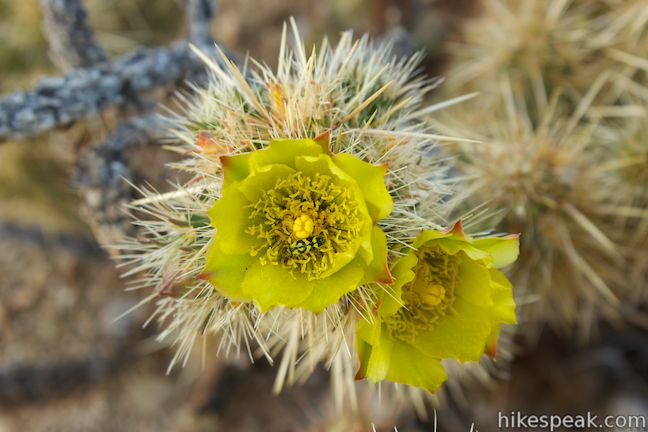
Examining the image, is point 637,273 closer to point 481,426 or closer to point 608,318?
point 608,318

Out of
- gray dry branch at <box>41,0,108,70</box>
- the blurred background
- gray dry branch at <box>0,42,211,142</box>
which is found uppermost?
gray dry branch at <box>41,0,108,70</box>

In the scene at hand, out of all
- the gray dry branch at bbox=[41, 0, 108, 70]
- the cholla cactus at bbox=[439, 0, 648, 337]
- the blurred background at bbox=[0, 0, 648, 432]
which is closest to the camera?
the cholla cactus at bbox=[439, 0, 648, 337]

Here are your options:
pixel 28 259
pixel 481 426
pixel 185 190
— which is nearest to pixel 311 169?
pixel 185 190

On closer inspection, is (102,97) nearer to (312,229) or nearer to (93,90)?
(93,90)

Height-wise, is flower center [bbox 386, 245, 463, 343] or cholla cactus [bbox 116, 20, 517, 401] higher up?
cholla cactus [bbox 116, 20, 517, 401]

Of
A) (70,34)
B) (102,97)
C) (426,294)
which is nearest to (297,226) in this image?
(426,294)

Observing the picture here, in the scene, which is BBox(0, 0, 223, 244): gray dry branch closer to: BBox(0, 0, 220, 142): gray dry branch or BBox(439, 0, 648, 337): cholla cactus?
BBox(0, 0, 220, 142): gray dry branch

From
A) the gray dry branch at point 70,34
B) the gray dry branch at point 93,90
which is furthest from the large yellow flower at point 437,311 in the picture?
the gray dry branch at point 70,34

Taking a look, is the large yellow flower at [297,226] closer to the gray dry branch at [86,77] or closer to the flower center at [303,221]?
the flower center at [303,221]

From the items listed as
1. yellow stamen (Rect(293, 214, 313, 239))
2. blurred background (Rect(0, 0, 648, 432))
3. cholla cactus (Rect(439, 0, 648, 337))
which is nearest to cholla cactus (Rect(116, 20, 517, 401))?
yellow stamen (Rect(293, 214, 313, 239))
